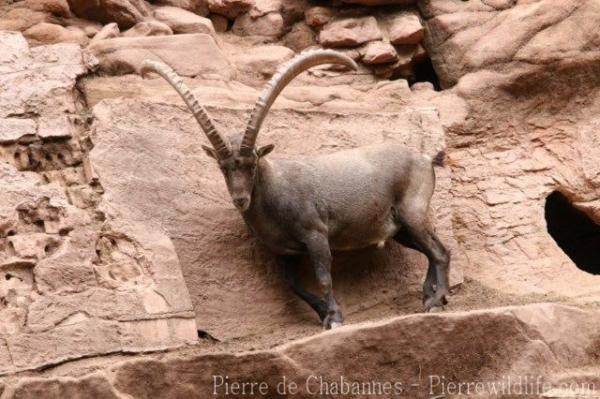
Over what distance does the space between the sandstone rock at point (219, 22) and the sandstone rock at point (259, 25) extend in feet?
0.30

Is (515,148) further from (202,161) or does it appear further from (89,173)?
(89,173)

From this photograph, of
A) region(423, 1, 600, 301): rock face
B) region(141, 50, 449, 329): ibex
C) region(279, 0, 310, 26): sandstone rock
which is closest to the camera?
region(141, 50, 449, 329): ibex

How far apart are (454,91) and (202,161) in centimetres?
290

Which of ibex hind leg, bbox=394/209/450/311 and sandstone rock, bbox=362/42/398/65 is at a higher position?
sandstone rock, bbox=362/42/398/65

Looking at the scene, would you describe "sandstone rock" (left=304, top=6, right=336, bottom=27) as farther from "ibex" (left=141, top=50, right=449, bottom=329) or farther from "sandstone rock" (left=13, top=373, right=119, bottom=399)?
"sandstone rock" (left=13, top=373, right=119, bottom=399)

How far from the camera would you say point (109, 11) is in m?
10.1

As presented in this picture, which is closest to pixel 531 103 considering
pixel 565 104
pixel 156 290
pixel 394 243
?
pixel 565 104

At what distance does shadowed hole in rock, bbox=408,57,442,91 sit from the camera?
1113 cm

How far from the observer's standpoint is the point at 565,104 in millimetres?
10547

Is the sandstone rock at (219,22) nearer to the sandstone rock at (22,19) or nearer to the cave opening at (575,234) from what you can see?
the sandstone rock at (22,19)

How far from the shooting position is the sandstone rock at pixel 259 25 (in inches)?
430

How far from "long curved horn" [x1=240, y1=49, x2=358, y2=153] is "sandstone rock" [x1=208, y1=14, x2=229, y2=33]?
97.3 inches

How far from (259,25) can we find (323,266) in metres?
3.50

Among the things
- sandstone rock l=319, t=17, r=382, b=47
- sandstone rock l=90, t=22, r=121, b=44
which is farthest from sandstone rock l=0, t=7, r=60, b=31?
sandstone rock l=319, t=17, r=382, b=47
